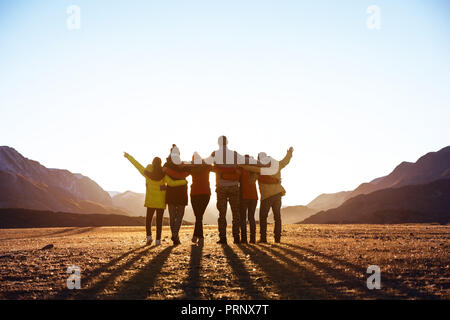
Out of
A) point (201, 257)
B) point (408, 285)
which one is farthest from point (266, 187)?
point (408, 285)

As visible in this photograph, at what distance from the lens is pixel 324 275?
6.12 m

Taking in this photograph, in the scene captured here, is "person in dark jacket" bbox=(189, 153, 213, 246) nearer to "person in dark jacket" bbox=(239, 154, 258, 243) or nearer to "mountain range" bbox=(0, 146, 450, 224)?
"person in dark jacket" bbox=(239, 154, 258, 243)

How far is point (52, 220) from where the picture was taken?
2557 inches

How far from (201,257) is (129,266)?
144cm

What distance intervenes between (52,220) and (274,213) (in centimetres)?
6001

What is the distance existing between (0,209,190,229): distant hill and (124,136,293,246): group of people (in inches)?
1941

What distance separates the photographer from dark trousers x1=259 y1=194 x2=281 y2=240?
11.9 meters

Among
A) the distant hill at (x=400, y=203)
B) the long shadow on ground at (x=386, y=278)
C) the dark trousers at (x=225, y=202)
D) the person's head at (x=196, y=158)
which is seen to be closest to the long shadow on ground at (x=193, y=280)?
the long shadow on ground at (x=386, y=278)

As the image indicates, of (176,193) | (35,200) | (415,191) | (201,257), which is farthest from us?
(35,200)

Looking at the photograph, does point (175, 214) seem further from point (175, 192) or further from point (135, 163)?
point (135, 163)

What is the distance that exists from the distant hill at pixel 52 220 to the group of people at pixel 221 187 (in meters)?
49.3

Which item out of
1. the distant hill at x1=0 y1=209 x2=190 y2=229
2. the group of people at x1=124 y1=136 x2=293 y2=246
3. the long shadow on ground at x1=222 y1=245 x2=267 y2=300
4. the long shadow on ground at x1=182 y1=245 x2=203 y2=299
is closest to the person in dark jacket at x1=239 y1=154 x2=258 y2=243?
the group of people at x1=124 y1=136 x2=293 y2=246

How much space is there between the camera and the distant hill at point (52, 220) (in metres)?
61.7
